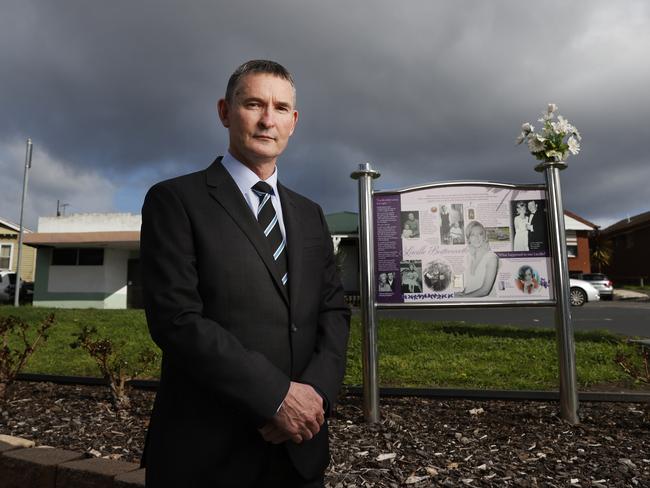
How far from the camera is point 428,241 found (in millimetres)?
4363

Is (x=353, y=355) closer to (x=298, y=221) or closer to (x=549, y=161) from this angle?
(x=549, y=161)

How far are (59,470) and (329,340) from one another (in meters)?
2.07

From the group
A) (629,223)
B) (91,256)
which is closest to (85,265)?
(91,256)

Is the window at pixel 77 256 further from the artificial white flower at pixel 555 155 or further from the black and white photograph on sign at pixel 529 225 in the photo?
the artificial white flower at pixel 555 155

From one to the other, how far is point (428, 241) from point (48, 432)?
3506mm

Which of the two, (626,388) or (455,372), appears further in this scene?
(455,372)

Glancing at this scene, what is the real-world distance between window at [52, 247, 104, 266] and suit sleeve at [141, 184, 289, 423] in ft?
77.1

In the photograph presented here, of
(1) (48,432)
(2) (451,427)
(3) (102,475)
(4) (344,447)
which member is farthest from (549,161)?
(1) (48,432)

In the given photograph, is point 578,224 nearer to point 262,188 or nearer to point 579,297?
point 579,297

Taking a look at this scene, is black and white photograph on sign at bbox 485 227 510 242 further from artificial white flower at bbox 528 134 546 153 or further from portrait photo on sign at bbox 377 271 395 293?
portrait photo on sign at bbox 377 271 395 293

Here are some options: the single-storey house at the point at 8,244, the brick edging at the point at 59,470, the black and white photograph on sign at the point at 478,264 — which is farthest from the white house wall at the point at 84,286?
the black and white photograph on sign at the point at 478,264

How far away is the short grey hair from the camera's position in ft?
5.83

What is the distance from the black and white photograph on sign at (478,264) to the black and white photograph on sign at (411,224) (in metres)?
0.45

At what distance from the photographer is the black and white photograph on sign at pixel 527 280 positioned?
4223 millimetres
